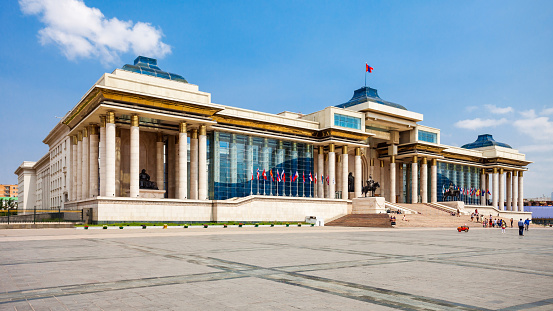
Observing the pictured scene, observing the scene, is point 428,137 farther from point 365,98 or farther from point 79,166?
point 79,166

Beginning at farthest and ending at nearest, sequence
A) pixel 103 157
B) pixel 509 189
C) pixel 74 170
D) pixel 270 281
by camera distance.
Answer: pixel 509 189 → pixel 74 170 → pixel 103 157 → pixel 270 281

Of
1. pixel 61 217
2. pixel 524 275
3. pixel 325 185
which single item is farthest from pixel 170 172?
pixel 524 275

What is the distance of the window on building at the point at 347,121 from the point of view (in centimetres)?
7081

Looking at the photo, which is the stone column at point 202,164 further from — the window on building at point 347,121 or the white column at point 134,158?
the window on building at point 347,121

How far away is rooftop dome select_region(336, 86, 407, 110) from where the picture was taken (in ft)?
259

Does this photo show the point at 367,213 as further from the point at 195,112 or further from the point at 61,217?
the point at 61,217

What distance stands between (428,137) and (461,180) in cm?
1911

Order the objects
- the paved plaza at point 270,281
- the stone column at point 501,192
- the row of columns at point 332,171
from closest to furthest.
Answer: the paved plaza at point 270,281 → the row of columns at point 332,171 → the stone column at point 501,192

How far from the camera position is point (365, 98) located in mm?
77562

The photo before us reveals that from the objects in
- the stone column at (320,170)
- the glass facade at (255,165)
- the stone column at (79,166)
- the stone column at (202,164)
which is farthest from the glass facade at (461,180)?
the stone column at (79,166)

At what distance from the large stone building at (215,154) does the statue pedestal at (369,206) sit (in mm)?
2676

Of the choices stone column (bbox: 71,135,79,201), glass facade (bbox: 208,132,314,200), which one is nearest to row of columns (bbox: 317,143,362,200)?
glass facade (bbox: 208,132,314,200)

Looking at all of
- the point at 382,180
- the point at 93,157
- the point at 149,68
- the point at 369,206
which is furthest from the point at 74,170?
the point at 382,180

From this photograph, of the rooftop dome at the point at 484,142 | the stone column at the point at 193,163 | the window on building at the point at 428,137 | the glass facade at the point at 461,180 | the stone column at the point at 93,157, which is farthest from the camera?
the rooftop dome at the point at 484,142
